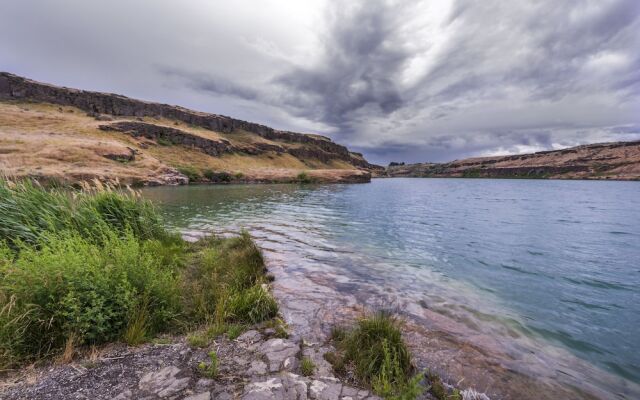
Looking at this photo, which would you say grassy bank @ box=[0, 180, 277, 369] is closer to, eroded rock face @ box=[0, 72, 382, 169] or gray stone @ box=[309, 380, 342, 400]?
gray stone @ box=[309, 380, 342, 400]

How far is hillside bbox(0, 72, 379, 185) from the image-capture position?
176 ft

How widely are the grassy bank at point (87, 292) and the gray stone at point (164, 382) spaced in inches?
39.1

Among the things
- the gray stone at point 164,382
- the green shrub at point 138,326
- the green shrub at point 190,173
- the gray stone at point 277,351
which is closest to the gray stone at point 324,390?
the gray stone at point 277,351

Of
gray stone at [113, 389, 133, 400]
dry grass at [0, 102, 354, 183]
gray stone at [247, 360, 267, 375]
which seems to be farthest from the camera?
dry grass at [0, 102, 354, 183]

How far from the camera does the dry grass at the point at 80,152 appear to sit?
49544 millimetres

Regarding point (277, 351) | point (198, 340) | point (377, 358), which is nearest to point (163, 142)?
point (198, 340)

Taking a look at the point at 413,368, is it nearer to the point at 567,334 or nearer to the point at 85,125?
the point at 567,334

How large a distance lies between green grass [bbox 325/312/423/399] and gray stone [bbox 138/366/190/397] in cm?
214

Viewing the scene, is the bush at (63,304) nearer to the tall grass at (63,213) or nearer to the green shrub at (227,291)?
the green shrub at (227,291)

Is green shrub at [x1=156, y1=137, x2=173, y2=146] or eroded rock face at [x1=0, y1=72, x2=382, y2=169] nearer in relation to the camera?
green shrub at [x1=156, y1=137, x2=173, y2=146]

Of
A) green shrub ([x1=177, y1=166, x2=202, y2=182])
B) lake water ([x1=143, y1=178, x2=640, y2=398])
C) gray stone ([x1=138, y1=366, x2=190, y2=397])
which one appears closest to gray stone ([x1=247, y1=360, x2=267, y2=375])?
gray stone ([x1=138, y1=366, x2=190, y2=397])

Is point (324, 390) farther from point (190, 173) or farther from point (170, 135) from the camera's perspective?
point (170, 135)

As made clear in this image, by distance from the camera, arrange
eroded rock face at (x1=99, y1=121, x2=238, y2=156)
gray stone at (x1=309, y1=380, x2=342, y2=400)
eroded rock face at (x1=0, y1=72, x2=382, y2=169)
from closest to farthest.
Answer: gray stone at (x1=309, y1=380, x2=342, y2=400)
eroded rock face at (x1=99, y1=121, x2=238, y2=156)
eroded rock face at (x1=0, y1=72, x2=382, y2=169)

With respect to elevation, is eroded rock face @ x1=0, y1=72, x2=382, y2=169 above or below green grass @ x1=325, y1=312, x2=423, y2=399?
above
